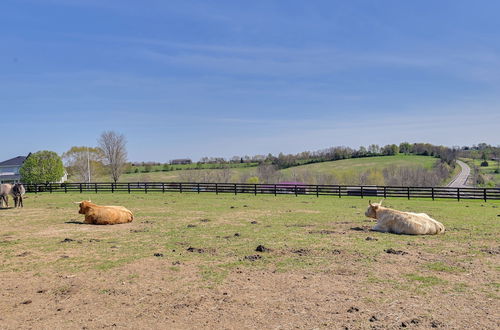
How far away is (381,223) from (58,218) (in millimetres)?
→ 13227

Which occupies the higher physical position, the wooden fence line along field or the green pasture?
the green pasture

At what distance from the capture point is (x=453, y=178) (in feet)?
288

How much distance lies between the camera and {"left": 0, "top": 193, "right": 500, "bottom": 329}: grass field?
5695mm

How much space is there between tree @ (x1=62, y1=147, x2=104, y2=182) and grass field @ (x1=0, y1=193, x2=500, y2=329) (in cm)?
5835

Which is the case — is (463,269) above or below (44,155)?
below

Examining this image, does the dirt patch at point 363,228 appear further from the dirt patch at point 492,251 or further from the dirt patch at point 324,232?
the dirt patch at point 492,251

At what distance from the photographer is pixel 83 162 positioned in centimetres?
6788

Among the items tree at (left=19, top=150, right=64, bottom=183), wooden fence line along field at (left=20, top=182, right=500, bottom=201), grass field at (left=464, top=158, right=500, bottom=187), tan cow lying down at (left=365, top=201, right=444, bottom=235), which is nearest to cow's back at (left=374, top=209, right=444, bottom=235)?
tan cow lying down at (left=365, top=201, right=444, bottom=235)

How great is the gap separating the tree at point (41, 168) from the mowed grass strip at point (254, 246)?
33.6 m

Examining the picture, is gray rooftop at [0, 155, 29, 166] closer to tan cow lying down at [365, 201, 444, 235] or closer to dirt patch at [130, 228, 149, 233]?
dirt patch at [130, 228, 149, 233]

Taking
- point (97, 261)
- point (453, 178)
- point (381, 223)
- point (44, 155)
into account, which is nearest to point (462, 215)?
point (381, 223)

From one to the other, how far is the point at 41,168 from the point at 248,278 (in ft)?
152

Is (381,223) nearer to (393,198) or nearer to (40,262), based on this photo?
(40,262)

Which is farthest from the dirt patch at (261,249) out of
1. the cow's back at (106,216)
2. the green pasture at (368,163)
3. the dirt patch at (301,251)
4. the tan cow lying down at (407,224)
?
the green pasture at (368,163)
